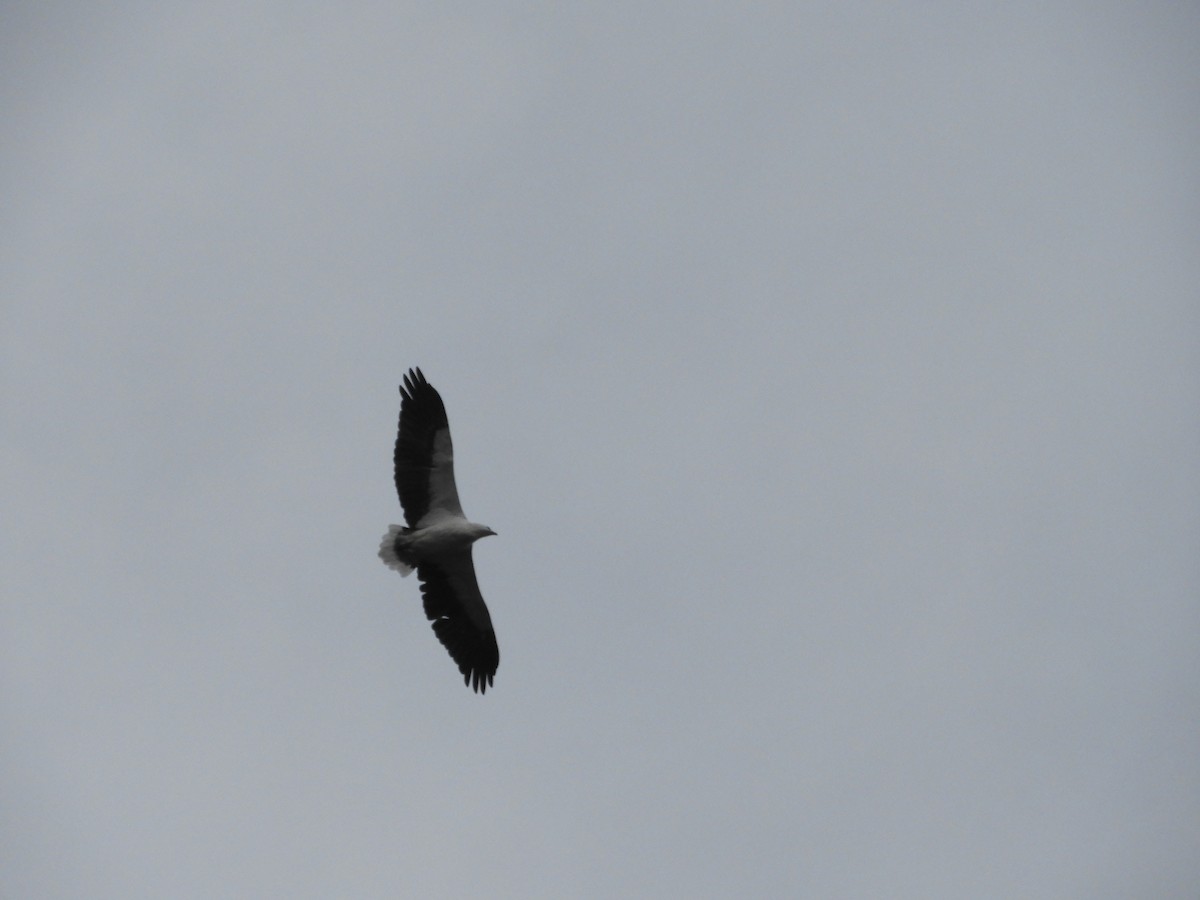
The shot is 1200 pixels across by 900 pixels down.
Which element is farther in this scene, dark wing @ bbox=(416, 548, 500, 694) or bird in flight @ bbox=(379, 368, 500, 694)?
dark wing @ bbox=(416, 548, 500, 694)

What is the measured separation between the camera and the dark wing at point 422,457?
21.7 meters

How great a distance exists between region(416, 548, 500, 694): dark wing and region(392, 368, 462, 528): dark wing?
3.93 ft

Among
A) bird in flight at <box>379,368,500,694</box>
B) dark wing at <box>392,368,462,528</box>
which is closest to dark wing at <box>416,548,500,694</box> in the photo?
bird in flight at <box>379,368,500,694</box>

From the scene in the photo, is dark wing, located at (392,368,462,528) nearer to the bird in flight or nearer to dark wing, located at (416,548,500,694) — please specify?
the bird in flight

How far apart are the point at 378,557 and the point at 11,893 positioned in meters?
75.1

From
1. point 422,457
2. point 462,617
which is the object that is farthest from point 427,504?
point 462,617

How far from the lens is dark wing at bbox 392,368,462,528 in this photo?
21.7m

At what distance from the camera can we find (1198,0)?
192250 mm

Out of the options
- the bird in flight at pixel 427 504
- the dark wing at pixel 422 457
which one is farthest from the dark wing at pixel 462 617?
the dark wing at pixel 422 457

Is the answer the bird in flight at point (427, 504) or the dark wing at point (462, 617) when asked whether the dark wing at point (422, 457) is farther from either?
the dark wing at point (462, 617)

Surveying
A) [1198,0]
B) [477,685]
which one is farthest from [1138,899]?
[1198,0]

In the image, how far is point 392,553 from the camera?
21.7 m

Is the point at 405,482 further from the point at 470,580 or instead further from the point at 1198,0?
the point at 1198,0

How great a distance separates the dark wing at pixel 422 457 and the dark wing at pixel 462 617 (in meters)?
1.20
